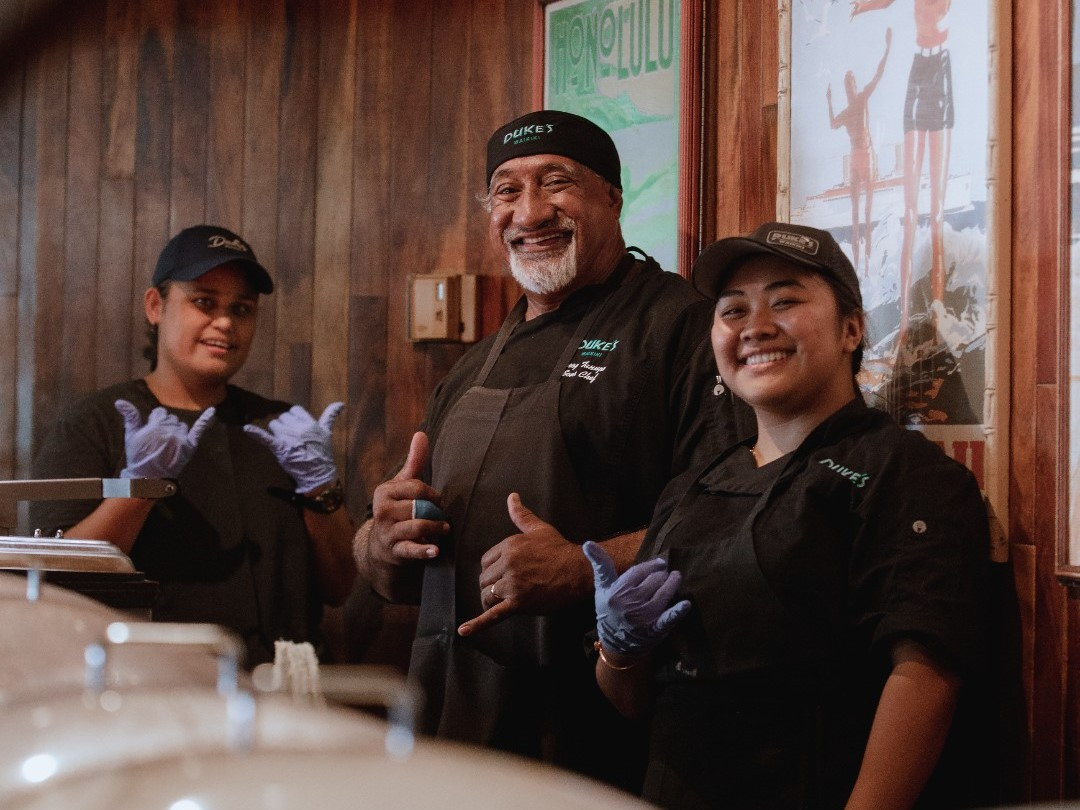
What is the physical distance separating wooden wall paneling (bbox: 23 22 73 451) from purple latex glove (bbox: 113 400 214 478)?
0.80 metres

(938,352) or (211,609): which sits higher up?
(938,352)

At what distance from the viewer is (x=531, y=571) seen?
6.11ft

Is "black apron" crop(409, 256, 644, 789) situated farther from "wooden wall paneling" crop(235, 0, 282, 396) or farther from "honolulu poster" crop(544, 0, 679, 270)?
"wooden wall paneling" crop(235, 0, 282, 396)

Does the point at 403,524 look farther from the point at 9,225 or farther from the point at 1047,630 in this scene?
the point at 9,225

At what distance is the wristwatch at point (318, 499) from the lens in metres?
2.74

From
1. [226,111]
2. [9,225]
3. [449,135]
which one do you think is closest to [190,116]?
[226,111]

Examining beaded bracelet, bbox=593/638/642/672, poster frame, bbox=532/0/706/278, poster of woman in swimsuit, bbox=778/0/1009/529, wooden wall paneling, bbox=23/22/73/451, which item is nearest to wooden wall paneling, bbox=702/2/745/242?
poster frame, bbox=532/0/706/278

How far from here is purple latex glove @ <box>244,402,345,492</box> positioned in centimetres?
271

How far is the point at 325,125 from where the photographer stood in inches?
126

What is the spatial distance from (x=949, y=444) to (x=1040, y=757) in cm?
45

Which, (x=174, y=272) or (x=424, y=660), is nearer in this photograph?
(x=424, y=660)

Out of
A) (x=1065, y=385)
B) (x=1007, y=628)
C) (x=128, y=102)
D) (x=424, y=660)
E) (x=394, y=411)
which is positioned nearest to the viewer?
(x=1065, y=385)

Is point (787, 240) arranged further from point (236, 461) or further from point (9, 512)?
point (236, 461)

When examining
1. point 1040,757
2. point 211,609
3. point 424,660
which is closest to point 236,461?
point 211,609
